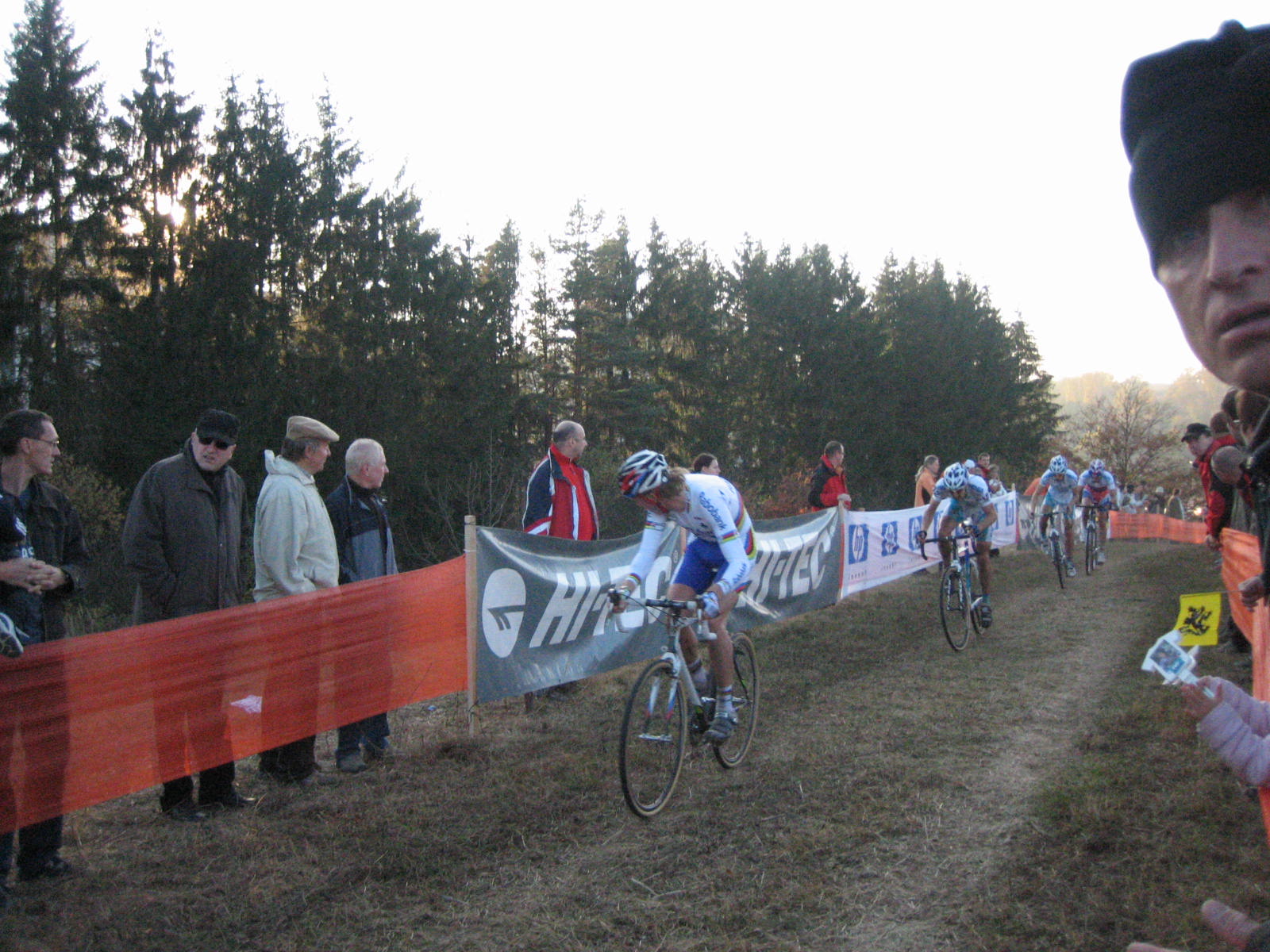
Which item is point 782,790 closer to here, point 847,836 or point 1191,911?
point 847,836

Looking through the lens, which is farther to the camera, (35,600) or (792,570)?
(792,570)

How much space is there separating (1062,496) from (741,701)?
11350mm

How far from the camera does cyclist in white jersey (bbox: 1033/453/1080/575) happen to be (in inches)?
603

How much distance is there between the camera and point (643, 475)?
533 centimetres

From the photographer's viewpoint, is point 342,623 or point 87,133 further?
point 87,133

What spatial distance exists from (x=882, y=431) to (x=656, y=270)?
1412cm

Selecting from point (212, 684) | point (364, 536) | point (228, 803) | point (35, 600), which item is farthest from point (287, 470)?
point (228, 803)

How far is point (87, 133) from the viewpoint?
26859 mm

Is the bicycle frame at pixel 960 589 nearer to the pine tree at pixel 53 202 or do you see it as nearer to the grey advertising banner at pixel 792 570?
the grey advertising banner at pixel 792 570

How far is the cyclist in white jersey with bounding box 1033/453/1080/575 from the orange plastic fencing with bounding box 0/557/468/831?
11793mm

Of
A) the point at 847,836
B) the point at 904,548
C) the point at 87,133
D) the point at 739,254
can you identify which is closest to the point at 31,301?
the point at 87,133

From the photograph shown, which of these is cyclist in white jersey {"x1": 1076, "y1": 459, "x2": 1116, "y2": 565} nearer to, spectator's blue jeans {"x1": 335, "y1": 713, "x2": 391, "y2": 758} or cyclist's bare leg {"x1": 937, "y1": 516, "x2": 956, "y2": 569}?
cyclist's bare leg {"x1": 937, "y1": 516, "x2": 956, "y2": 569}

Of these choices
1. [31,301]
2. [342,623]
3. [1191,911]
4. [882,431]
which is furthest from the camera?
[882,431]

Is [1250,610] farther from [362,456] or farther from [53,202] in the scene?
[53,202]
